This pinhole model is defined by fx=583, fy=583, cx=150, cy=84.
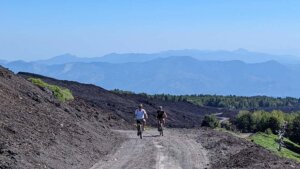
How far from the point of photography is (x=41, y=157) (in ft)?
66.4

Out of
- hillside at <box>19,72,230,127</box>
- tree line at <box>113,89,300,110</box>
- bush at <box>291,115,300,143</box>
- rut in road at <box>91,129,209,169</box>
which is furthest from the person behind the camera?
tree line at <box>113,89,300,110</box>

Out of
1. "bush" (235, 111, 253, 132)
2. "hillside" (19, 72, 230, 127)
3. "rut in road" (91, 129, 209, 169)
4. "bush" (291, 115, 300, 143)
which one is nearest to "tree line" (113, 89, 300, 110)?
"hillside" (19, 72, 230, 127)

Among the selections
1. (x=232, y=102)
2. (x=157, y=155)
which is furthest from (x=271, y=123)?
(x=232, y=102)

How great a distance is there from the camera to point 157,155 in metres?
24.6

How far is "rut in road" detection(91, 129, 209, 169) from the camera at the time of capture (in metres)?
22.0

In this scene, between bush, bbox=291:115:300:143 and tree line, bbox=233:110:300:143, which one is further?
tree line, bbox=233:110:300:143

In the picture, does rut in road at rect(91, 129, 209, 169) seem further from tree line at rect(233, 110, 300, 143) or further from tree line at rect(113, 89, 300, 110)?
tree line at rect(113, 89, 300, 110)

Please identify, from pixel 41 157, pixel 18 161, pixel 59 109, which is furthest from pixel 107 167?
pixel 59 109

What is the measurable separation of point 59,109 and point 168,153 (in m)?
8.86

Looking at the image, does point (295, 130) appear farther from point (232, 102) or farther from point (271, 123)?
point (232, 102)

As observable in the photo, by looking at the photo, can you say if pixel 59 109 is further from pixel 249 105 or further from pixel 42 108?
pixel 249 105

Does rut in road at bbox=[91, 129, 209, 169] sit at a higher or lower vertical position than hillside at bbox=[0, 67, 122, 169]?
A: lower

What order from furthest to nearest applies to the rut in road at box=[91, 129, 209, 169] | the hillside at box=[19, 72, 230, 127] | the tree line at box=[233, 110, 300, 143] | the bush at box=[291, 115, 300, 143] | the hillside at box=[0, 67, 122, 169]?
the tree line at box=[233, 110, 300, 143] < the bush at box=[291, 115, 300, 143] < the hillside at box=[19, 72, 230, 127] < the rut in road at box=[91, 129, 209, 169] < the hillside at box=[0, 67, 122, 169]

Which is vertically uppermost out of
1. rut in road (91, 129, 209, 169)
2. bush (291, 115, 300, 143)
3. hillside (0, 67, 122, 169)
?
hillside (0, 67, 122, 169)
